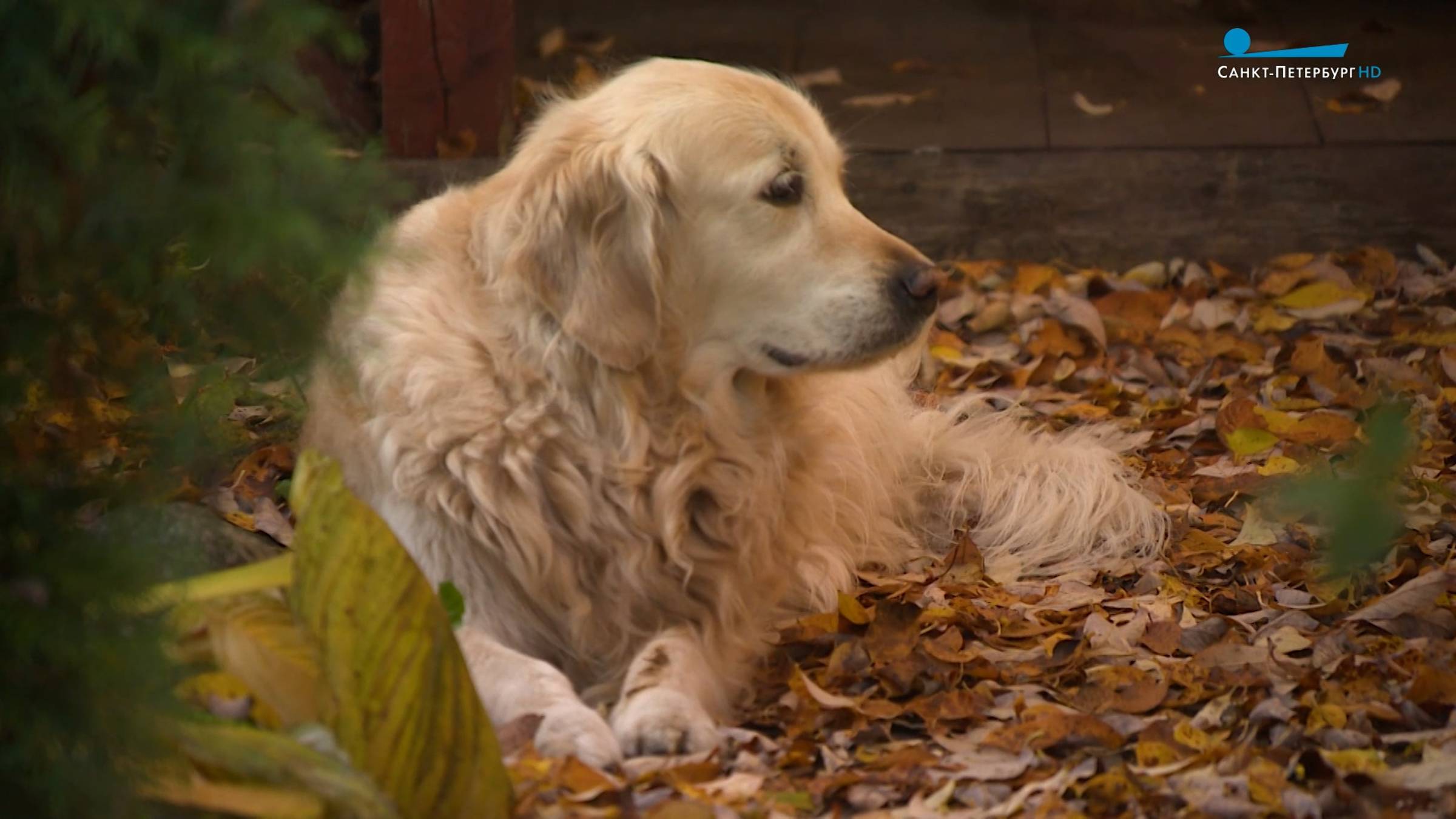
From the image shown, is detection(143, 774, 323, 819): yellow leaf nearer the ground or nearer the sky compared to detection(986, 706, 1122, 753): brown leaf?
nearer the sky

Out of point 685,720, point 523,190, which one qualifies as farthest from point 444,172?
point 685,720

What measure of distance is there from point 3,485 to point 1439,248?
192 inches

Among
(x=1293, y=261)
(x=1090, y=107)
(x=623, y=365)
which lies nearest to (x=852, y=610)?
(x=623, y=365)

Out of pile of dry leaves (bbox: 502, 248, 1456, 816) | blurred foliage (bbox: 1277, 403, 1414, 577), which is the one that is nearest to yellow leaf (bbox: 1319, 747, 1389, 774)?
pile of dry leaves (bbox: 502, 248, 1456, 816)

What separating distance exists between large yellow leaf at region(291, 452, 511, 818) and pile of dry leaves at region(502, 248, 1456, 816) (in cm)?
19

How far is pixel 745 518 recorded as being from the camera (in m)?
2.95

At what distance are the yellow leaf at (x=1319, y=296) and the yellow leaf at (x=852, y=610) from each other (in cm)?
260

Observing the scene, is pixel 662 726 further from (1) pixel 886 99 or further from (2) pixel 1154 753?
(1) pixel 886 99

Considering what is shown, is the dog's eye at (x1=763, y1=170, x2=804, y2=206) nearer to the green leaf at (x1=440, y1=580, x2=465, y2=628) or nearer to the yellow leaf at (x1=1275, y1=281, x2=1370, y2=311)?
the green leaf at (x1=440, y1=580, x2=465, y2=628)

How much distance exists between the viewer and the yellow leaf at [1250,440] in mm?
3939

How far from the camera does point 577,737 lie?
7.64ft

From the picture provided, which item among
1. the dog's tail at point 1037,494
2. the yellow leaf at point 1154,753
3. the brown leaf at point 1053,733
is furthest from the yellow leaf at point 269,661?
the dog's tail at point 1037,494

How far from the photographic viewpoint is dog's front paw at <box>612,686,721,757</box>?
2.39 metres

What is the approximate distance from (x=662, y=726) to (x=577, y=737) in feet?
0.48
